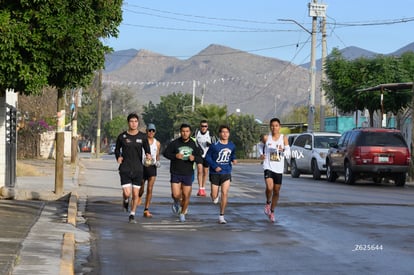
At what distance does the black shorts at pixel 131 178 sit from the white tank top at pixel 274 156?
241 cm

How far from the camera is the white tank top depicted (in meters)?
15.8

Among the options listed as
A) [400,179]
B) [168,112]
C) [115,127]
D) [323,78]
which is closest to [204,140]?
[400,179]

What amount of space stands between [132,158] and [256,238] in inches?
129

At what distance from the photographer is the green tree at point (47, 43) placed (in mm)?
14562

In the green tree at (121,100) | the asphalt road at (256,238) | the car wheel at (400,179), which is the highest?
the green tree at (121,100)

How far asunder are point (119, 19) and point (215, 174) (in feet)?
13.9

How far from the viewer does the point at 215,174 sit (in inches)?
603

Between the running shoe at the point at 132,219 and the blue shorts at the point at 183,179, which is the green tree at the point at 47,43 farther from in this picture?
the running shoe at the point at 132,219

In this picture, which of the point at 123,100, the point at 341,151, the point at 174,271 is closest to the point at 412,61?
the point at 341,151

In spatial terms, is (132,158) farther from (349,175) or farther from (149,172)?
(349,175)

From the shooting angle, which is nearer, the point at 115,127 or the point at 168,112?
the point at 168,112

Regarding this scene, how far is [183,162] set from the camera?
50.7 ft

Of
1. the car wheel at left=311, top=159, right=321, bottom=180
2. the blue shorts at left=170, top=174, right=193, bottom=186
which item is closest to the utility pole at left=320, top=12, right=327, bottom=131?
the car wheel at left=311, top=159, right=321, bottom=180

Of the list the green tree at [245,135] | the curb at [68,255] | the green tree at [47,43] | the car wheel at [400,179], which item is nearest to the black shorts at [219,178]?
the green tree at [47,43]
